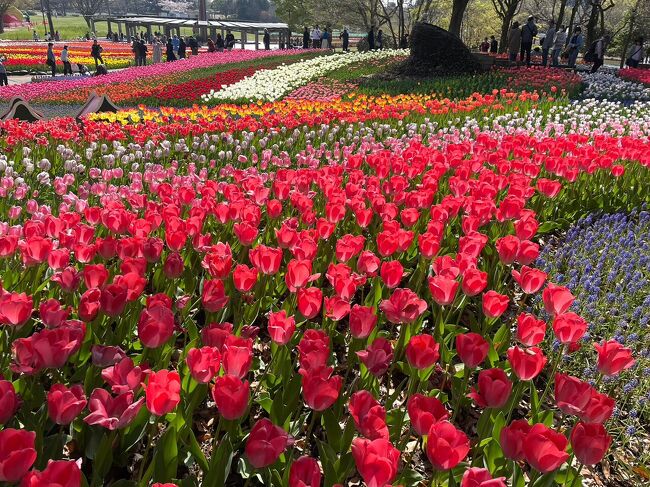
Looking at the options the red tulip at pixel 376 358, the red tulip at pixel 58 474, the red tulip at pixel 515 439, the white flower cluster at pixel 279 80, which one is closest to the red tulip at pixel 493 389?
the red tulip at pixel 515 439

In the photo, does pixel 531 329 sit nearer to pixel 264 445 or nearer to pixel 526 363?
pixel 526 363

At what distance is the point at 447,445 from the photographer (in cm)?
139

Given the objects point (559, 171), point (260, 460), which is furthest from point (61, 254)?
point (559, 171)

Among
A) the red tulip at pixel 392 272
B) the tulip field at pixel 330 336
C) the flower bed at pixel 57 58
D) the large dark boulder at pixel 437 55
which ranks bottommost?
the tulip field at pixel 330 336

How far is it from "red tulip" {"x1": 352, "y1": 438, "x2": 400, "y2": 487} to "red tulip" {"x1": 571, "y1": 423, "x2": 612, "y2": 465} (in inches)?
20.6

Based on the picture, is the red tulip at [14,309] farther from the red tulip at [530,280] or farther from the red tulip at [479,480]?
the red tulip at [530,280]

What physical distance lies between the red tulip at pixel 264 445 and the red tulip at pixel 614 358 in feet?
3.74

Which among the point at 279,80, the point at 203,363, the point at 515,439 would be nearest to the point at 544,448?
the point at 515,439

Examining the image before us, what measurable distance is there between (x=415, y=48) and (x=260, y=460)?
64.8ft

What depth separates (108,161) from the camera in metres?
5.44

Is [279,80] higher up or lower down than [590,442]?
higher up

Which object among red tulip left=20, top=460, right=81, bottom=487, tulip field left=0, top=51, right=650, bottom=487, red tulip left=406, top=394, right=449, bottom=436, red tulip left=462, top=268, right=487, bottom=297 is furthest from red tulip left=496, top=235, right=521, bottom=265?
red tulip left=20, top=460, right=81, bottom=487

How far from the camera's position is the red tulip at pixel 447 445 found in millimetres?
1400

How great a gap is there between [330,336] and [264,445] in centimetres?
119
